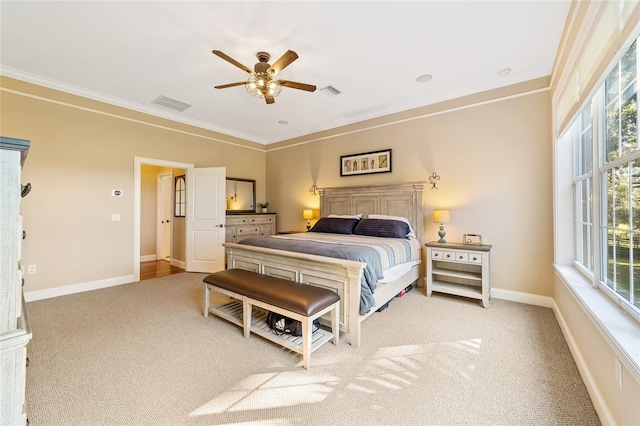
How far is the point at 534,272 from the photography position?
322 cm

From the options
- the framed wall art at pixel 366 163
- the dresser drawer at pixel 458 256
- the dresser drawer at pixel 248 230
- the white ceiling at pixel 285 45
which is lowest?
the dresser drawer at pixel 458 256

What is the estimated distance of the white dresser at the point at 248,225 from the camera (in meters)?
5.13

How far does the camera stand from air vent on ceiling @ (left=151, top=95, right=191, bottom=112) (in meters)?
4.00

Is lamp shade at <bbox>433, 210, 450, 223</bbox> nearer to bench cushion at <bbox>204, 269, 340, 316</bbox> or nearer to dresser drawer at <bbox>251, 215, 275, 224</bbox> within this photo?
bench cushion at <bbox>204, 269, 340, 316</bbox>

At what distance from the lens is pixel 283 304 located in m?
2.08

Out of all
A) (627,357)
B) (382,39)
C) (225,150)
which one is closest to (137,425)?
(627,357)

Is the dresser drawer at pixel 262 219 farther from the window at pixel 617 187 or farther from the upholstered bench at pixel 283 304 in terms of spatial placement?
the window at pixel 617 187

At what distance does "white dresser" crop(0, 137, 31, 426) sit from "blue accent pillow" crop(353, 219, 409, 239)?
11.3ft

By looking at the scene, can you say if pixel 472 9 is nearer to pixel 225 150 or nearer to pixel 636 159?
pixel 636 159

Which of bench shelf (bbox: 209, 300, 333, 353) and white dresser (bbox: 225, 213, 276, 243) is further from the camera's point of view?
white dresser (bbox: 225, 213, 276, 243)

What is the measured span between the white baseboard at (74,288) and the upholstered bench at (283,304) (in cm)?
241

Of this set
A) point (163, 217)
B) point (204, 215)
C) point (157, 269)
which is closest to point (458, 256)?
point (204, 215)

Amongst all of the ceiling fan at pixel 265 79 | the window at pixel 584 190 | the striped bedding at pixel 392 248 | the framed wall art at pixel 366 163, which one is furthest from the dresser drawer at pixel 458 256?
the ceiling fan at pixel 265 79

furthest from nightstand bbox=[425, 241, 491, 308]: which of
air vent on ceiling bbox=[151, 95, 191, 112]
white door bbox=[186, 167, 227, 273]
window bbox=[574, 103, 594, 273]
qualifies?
air vent on ceiling bbox=[151, 95, 191, 112]
